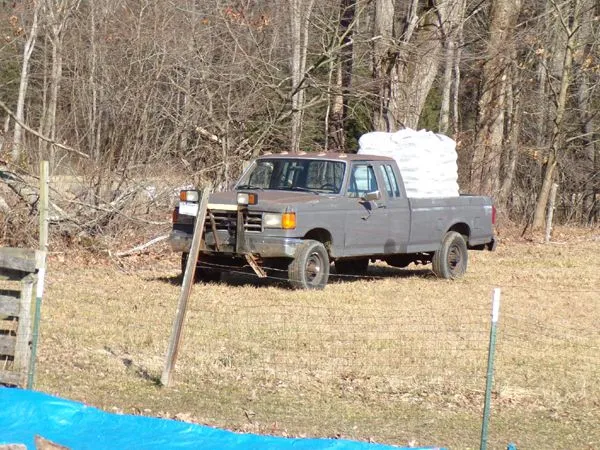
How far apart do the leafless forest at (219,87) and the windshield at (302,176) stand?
3575 millimetres

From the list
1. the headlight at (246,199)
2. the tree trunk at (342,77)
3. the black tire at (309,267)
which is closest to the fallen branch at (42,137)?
the headlight at (246,199)

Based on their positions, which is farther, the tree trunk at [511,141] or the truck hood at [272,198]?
the tree trunk at [511,141]

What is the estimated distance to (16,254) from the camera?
8.76 metres

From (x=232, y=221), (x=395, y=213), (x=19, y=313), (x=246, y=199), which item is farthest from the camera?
(x=395, y=213)

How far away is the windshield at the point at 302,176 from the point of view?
49.4ft

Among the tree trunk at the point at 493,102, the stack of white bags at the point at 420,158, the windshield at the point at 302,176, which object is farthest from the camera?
the tree trunk at the point at 493,102

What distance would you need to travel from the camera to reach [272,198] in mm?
14359

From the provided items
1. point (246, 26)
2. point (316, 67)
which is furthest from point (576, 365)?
point (246, 26)

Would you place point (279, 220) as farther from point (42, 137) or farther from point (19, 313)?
point (19, 313)

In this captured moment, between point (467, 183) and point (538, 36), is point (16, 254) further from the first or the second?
point (538, 36)

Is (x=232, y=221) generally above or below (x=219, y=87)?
below

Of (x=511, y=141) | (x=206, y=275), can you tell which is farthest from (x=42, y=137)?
(x=511, y=141)

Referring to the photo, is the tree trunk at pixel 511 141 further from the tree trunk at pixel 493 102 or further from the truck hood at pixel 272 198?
the truck hood at pixel 272 198

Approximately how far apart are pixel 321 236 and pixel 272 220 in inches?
42.6
